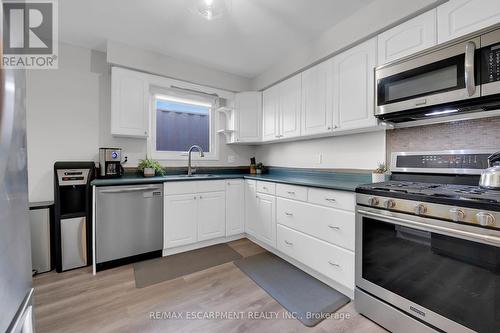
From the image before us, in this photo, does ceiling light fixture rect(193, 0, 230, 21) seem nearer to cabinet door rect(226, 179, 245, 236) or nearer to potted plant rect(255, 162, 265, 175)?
cabinet door rect(226, 179, 245, 236)

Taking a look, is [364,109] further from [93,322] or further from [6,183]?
[93,322]

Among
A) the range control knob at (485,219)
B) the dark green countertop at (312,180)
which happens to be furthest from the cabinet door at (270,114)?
the range control knob at (485,219)

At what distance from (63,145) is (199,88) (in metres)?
1.81

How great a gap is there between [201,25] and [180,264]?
2480 mm

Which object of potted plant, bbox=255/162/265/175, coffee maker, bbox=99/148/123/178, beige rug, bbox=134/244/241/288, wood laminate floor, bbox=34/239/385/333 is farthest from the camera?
potted plant, bbox=255/162/265/175

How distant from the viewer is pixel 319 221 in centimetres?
198

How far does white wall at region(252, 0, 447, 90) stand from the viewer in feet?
5.35

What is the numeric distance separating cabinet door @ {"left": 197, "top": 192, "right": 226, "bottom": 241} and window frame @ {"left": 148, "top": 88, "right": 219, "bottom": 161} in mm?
799

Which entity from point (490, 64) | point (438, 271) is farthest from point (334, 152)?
point (438, 271)

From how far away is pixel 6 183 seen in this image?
496mm

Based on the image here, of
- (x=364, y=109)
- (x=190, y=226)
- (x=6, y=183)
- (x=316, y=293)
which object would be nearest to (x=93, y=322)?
(x=190, y=226)

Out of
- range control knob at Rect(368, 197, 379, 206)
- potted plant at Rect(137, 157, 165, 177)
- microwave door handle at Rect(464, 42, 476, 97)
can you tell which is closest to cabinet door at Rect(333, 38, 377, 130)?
microwave door handle at Rect(464, 42, 476, 97)

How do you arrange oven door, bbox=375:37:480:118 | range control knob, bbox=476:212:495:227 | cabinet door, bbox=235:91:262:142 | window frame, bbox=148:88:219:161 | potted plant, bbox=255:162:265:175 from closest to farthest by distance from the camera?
range control knob, bbox=476:212:495:227, oven door, bbox=375:37:480:118, window frame, bbox=148:88:219:161, cabinet door, bbox=235:91:262:142, potted plant, bbox=255:162:265:175

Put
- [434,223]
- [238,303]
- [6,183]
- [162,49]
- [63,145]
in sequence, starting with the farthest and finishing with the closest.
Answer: [162,49] < [63,145] < [238,303] < [434,223] < [6,183]
